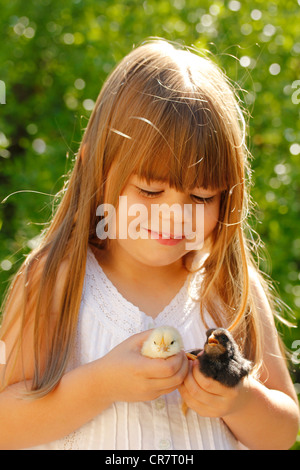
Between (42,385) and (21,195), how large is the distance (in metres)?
1.28

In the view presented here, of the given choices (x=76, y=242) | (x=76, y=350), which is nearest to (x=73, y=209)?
(x=76, y=242)

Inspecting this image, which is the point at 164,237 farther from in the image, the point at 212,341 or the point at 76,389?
the point at 76,389

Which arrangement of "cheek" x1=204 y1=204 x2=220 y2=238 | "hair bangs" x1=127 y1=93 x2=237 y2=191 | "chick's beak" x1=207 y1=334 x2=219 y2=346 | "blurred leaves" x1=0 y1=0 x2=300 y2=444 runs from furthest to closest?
"blurred leaves" x1=0 y1=0 x2=300 y2=444, "cheek" x1=204 y1=204 x2=220 y2=238, "hair bangs" x1=127 y1=93 x2=237 y2=191, "chick's beak" x1=207 y1=334 x2=219 y2=346

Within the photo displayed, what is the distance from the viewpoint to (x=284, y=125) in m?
2.87

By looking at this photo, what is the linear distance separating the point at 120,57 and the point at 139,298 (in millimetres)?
1390

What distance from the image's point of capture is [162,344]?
1.44 metres

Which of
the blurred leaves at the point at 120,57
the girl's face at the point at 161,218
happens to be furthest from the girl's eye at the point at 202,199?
the blurred leaves at the point at 120,57

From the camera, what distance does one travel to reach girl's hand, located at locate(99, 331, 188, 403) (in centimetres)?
144

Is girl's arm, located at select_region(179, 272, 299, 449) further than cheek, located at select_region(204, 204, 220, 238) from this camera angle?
No

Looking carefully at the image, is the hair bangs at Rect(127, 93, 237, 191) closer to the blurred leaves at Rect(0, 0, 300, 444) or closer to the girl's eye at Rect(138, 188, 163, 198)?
the girl's eye at Rect(138, 188, 163, 198)

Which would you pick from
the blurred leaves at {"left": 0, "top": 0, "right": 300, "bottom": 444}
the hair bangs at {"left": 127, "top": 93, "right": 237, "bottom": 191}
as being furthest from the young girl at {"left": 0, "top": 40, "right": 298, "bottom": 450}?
the blurred leaves at {"left": 0, "top": 0, "right": 300, "bottom": 444}

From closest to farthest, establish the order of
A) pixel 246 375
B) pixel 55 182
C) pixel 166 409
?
pixel 246 375 < pixel 166 409 < pixel 55 182

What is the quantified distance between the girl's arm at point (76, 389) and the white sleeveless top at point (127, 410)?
6 centimetres
